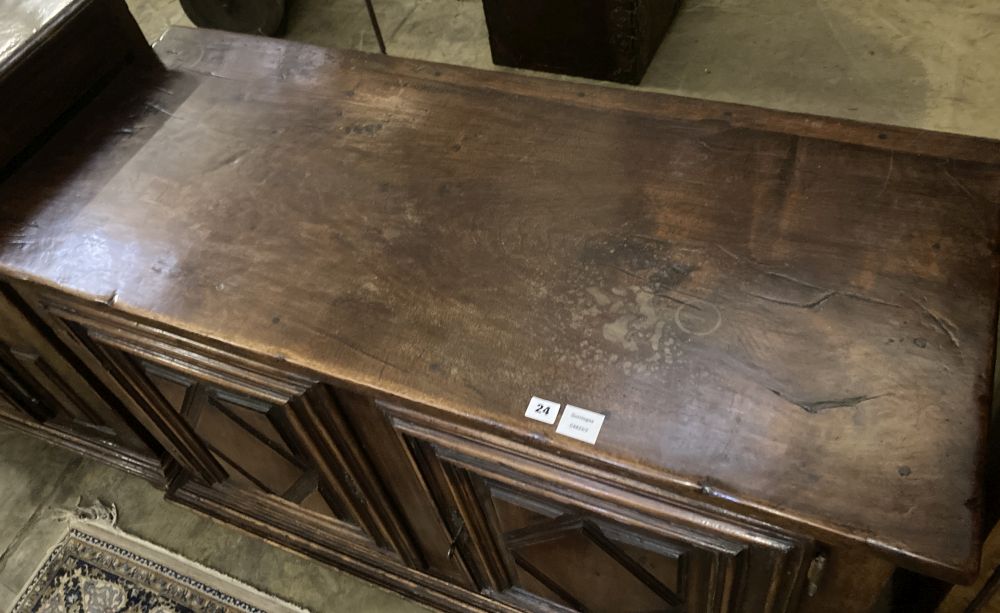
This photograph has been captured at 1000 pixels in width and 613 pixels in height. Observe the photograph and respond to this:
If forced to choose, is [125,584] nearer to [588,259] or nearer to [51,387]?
[51,387]

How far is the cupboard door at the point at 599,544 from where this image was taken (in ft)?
2.98

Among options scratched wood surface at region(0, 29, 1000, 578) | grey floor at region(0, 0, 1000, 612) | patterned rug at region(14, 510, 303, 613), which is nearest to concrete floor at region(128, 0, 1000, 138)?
grey floor at region(0, 0, 1000, 612)

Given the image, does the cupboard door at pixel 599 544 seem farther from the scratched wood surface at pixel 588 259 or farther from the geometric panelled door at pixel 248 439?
the geometric panelled door at pixel 248 439

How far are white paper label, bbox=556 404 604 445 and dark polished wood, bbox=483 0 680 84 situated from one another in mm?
1494

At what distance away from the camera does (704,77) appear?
7.47 feet

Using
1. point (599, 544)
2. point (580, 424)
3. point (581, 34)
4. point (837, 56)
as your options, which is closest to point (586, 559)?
point (599, 544)

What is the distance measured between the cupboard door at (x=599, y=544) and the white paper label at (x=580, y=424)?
0.23 feet

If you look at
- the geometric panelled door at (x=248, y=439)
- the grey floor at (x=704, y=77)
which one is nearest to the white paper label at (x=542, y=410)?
the geometric panelled door at (x=248, y=439)

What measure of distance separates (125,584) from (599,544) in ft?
3.75

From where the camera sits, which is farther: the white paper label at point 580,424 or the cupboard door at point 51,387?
the cupboard door at point 51,387

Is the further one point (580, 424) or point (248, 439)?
point (248, 439)

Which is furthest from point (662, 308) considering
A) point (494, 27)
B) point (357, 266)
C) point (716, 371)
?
point (494, 27)

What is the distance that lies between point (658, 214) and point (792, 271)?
20 cm

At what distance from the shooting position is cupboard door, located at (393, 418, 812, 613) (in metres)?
0.91
